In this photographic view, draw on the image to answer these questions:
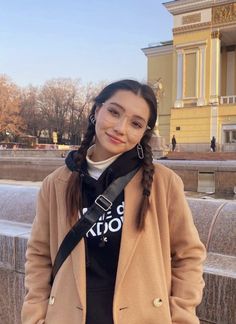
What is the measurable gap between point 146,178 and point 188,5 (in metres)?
38.2

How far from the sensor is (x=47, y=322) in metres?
1.65

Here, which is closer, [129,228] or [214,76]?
[129,228]

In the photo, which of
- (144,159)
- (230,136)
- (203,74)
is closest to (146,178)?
(144,159)

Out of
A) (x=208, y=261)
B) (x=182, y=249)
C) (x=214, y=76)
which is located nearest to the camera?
(x=182, y=249)

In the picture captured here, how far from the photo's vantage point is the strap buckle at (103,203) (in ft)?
5.29

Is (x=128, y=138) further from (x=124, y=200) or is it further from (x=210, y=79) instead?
(x=210, y=79)

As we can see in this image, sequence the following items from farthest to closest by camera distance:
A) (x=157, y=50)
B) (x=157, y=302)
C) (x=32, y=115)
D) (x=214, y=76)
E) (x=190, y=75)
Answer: (x=32, y=115) < (x=157, y=50) < (x=190, y=75) < (x=214, y=76) < (x=157, y=302)

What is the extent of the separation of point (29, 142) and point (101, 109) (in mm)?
48334

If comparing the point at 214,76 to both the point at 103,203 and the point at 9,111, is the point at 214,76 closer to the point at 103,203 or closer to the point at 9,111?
the point at 9,111

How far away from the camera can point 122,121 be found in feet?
5.48

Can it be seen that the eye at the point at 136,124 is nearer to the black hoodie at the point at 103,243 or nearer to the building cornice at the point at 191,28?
the black hoodie at the point at 103,243

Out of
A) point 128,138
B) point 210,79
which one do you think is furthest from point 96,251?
point 210,79

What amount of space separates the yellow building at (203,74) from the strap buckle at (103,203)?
34.0 meters

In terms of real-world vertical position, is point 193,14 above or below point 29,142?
above
